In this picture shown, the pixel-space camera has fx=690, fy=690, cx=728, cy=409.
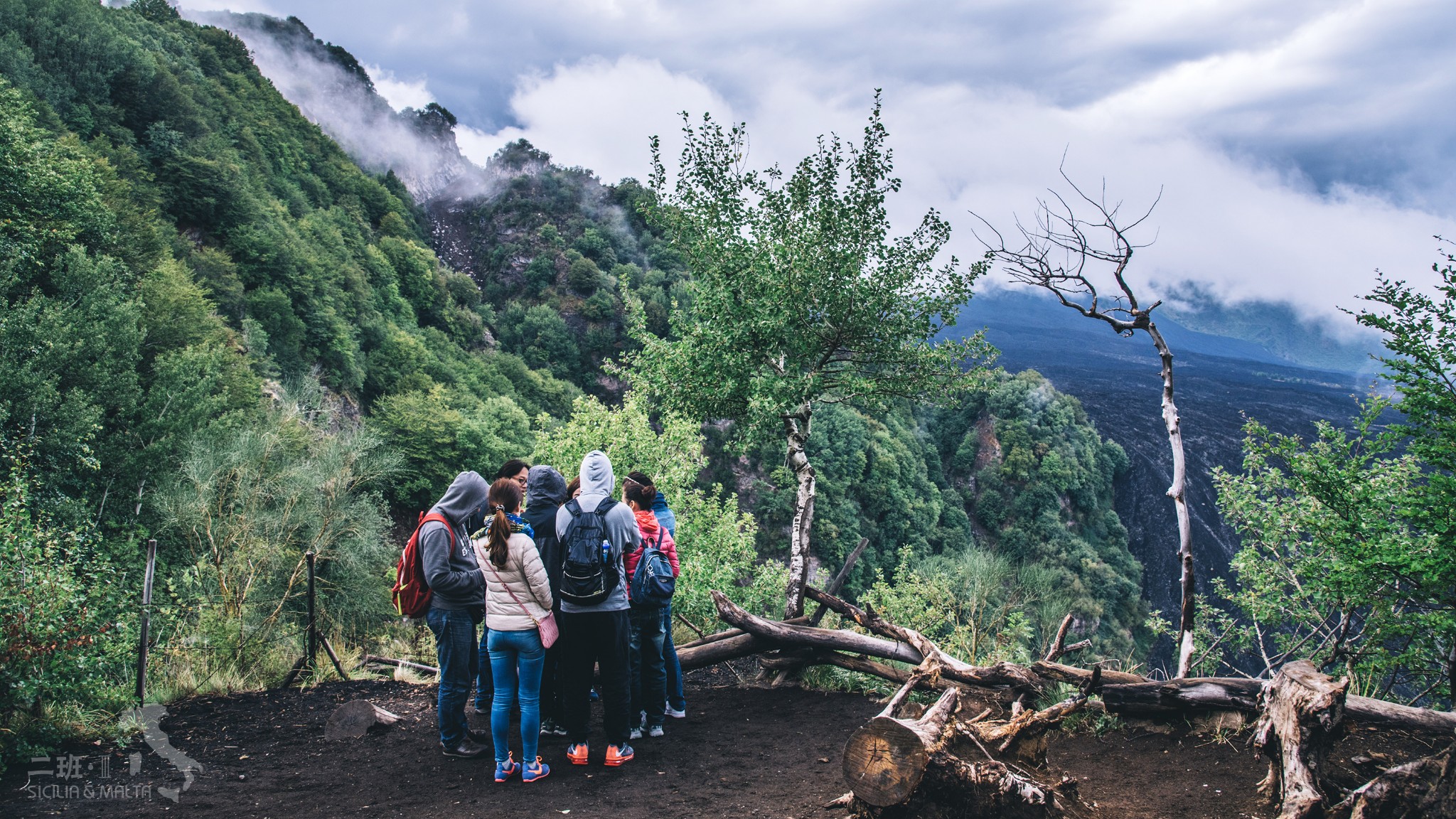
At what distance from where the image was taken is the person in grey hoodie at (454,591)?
4.70 m

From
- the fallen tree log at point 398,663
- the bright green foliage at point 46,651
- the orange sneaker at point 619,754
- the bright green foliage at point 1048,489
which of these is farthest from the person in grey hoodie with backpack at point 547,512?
the bright green foliage at point 1048,489

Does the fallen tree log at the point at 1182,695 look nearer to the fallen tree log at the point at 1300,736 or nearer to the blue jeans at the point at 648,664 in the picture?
the fallen tree log at the point at 1300,736

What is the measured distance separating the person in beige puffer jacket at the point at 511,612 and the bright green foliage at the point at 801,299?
4.15m

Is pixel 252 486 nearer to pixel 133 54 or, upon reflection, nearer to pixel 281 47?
pixel 133 54

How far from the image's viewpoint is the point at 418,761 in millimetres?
5133

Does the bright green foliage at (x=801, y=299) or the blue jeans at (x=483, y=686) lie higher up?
the bright green foliage at (x=801, y=299)

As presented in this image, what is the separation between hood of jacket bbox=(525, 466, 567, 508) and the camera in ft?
15.5

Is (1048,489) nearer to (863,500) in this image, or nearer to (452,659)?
(863,500)

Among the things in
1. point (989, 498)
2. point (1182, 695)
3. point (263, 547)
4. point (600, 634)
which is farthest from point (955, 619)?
point (989, 498)

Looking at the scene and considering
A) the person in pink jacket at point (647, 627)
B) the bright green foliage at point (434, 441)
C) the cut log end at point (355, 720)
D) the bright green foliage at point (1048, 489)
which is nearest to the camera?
the person in pink jacket at point (647, 627)

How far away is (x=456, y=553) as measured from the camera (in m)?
4.87

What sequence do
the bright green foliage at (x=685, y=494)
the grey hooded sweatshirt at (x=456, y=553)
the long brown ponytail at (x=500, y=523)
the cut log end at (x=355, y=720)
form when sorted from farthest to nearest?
the bright green foliage at (x=685, y=494)
the cut log end at (x=355, y=720)
the grey hooded sweatshirt at (x=456, y=553)
the long brown ponytail at (x=500, y=523)

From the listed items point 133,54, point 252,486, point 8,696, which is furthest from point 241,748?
point 133,54

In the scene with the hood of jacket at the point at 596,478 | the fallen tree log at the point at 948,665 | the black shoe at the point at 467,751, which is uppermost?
the hood of jacket at the point at 596,478
